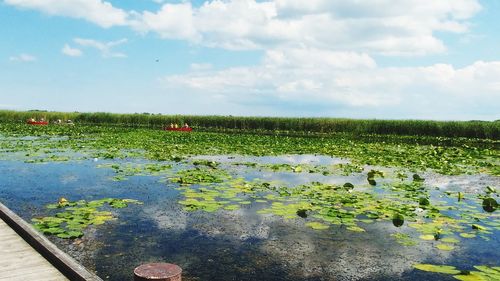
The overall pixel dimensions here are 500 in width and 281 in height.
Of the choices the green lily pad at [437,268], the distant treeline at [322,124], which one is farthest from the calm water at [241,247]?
the distant treeline at [322,124]

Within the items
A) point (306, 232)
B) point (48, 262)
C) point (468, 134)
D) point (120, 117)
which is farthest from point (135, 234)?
point (120, 117)

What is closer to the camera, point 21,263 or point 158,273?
point 158,273

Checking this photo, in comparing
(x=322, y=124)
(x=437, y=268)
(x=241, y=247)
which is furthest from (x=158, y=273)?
(x=322, y=124)

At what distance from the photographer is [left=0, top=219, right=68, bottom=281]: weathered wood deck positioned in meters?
4.43

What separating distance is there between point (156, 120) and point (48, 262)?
52.9 m

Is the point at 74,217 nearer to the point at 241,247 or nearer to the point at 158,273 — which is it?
the point at 241,247

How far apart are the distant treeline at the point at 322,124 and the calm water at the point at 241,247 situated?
34.3 metres

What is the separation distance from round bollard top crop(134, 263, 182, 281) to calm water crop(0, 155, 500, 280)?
4.40 feet

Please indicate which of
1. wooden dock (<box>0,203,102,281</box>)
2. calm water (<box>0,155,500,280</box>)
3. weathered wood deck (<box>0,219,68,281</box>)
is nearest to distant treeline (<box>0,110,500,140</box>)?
calm water (<box>0,155,500,280</box>)

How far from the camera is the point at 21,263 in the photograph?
15.8ft

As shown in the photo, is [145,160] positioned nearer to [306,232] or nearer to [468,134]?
[306,232]

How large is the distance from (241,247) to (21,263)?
2.85 meters

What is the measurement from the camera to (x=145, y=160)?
15727 mm

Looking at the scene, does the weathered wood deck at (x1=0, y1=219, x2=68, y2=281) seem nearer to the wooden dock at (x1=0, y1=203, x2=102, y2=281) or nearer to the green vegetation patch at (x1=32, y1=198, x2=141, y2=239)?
the wooden dock at (x1=0, y1=203, x2=102, y2=281)
